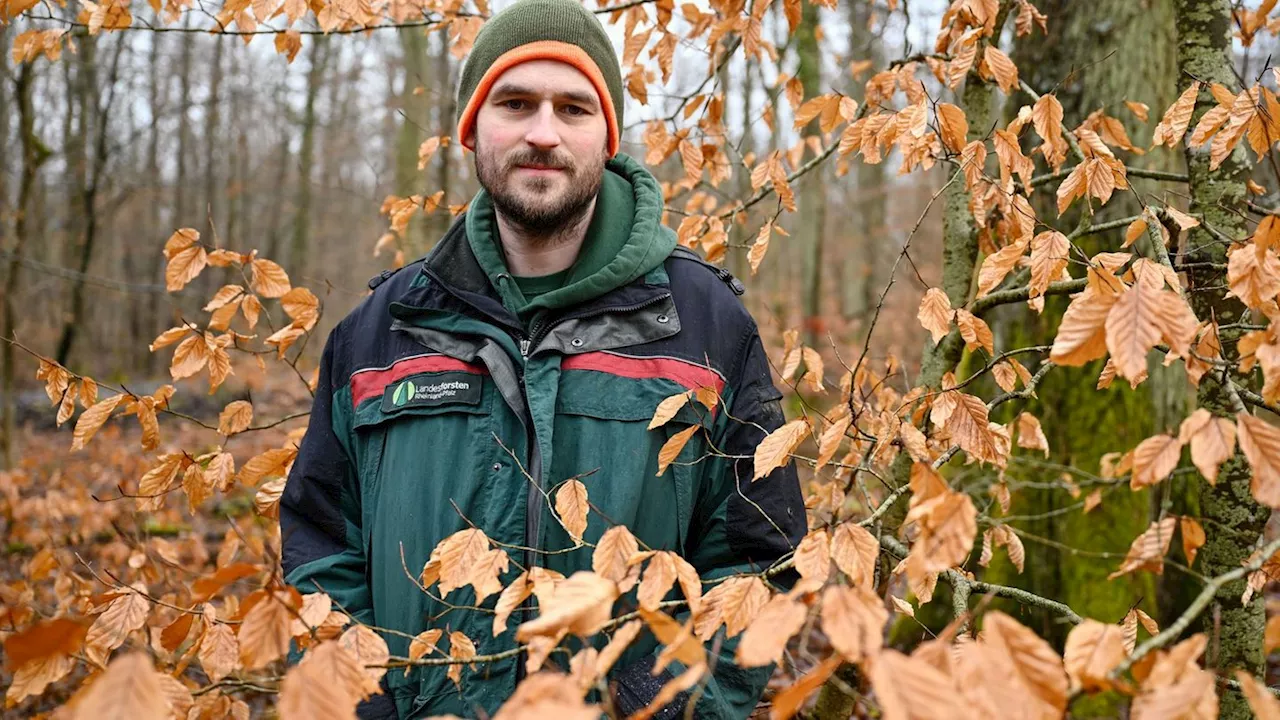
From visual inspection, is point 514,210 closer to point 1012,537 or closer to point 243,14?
point 243,14

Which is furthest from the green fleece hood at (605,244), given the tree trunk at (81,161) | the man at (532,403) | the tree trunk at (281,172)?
the tree trunk at (281,172)

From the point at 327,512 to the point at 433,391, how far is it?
0.46 metres

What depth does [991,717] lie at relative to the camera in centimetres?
87

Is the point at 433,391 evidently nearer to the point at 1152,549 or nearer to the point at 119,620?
the point at 119,620

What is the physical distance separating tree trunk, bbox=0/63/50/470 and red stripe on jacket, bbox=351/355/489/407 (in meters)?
6.15

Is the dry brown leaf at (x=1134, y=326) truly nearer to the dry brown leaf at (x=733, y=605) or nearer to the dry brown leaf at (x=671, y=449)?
the dry brown leaf at (x=733, y=605)

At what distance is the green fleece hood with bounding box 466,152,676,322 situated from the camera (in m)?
2.05

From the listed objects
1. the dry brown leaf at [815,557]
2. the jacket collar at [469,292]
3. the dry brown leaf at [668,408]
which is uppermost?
the jacket collar at [469,292]

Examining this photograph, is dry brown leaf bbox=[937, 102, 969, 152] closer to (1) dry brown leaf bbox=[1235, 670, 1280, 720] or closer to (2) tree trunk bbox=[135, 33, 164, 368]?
(1) dry brown leaf bbox=[1235, 670, 1280, 720]

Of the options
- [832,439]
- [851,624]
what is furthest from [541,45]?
[851,624]

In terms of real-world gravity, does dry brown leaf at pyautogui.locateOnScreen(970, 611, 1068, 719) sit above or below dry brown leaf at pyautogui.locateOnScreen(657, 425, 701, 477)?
below

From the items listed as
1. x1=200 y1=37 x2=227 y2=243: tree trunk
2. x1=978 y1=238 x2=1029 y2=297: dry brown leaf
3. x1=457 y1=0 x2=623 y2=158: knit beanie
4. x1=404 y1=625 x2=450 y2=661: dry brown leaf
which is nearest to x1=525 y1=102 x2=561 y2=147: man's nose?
x1=457 y1=0 x2=623 y2=158: knit beanie

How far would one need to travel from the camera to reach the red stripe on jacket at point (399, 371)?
204cm

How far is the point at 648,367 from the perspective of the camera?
79.9 inches
